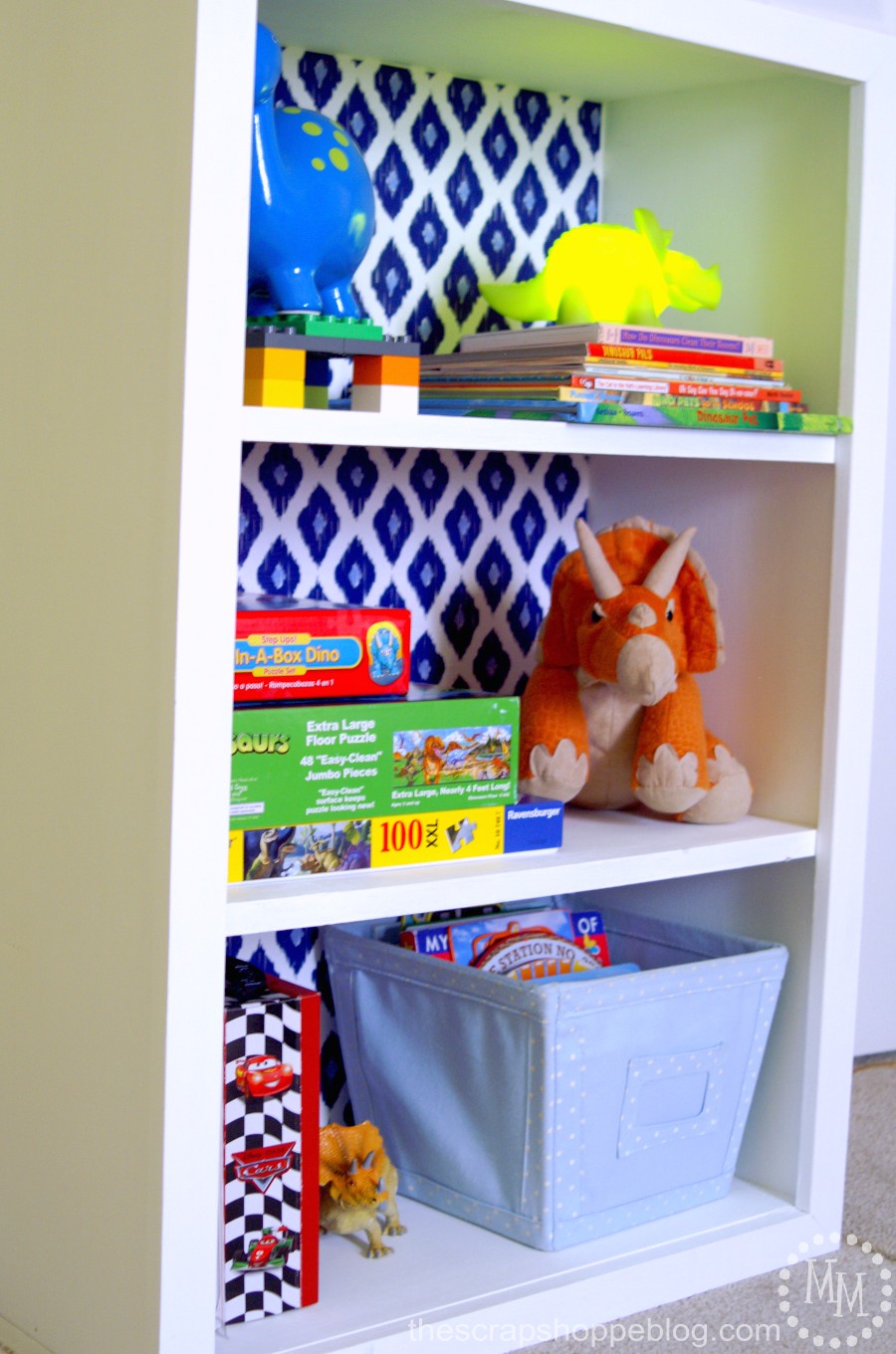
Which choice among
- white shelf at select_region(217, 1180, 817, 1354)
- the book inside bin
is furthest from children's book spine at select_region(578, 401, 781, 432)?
white shelf at select_region(217, 1180, 817, 1354)

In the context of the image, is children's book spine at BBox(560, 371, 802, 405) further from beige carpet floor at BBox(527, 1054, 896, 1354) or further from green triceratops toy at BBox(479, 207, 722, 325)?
beige carpet floor at BBox(527, 1054, 896, 1354)

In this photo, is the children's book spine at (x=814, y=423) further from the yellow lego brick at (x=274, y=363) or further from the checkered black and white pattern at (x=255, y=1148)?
the checkered black and white pattern at (x=255, y=1148)

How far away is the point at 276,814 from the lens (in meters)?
1.16

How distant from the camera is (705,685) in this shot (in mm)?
1579

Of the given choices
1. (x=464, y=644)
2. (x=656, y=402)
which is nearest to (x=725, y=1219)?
(x=464, y=644)

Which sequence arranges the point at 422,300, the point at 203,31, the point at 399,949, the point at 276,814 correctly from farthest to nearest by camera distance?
the point at 422,300 → the point at 399,949 → the point at 276,814 → the point at 203,31

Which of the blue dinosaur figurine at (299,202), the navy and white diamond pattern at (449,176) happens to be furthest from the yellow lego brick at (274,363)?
the navy and white diamond pattern at (449,176)

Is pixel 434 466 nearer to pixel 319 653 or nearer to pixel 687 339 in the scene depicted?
pixel 687 339

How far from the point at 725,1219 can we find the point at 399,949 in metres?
0.39

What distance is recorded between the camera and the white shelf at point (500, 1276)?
121cm

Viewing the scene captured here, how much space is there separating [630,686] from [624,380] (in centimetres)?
28

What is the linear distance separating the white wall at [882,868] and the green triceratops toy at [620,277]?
1.84 ft

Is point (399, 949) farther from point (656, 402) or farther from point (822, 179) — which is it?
point (822, 179)

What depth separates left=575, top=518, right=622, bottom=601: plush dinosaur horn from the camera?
1.42 m
